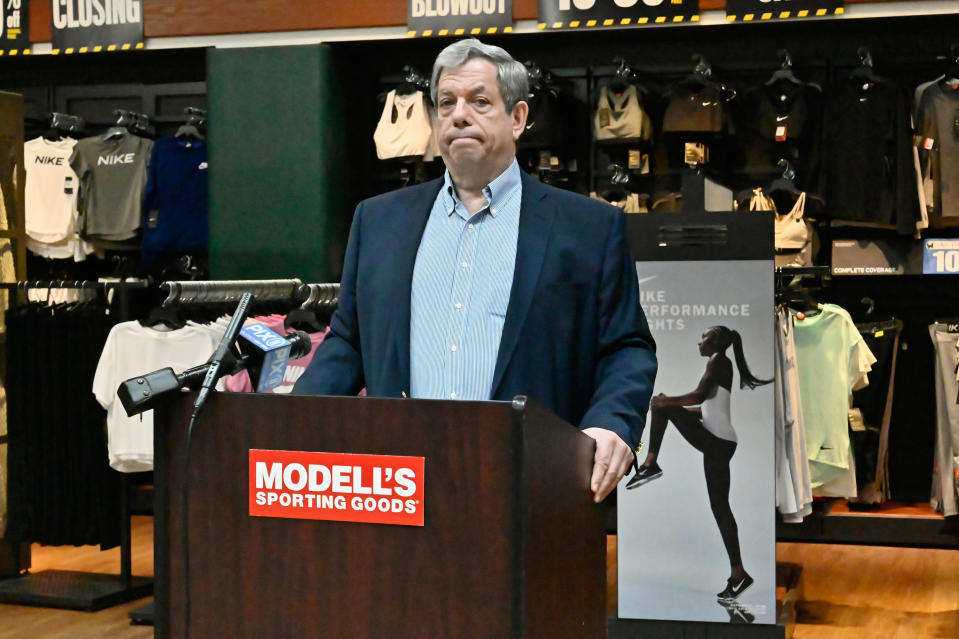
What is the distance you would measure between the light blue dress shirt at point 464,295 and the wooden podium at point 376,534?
14.8 inches

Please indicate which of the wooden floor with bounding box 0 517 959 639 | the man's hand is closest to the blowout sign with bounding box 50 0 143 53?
the wooden floor with bounding box 0 517 959 639

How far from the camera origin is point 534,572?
1303mm

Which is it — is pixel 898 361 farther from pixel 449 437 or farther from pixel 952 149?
pixel 449 437

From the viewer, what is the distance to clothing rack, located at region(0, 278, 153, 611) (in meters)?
4.70

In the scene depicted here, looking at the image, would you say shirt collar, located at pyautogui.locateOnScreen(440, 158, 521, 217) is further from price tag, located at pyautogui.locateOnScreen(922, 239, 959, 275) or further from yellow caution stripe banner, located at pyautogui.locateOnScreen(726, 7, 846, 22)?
price tag, located at pyautogui.locateOnScreen(922, 239, 959, 275)

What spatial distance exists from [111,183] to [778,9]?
3.80 metres

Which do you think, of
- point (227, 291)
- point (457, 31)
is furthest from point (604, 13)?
point (227, 291)

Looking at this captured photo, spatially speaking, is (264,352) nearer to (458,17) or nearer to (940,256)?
(458,17)

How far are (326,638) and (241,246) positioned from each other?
16.1ft

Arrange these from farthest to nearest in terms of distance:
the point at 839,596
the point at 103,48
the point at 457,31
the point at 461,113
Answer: the point at 103,48, the point at 457,31, the point at 839,596, the point at 461,113

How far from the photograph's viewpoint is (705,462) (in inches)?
151

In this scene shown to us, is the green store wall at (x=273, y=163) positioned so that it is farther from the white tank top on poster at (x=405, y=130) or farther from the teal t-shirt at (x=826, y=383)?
the teal t-shirt at (x=826, y=383)

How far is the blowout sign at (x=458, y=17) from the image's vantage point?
5715 mm

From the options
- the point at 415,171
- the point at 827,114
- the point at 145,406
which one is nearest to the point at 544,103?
the point at 415,171
